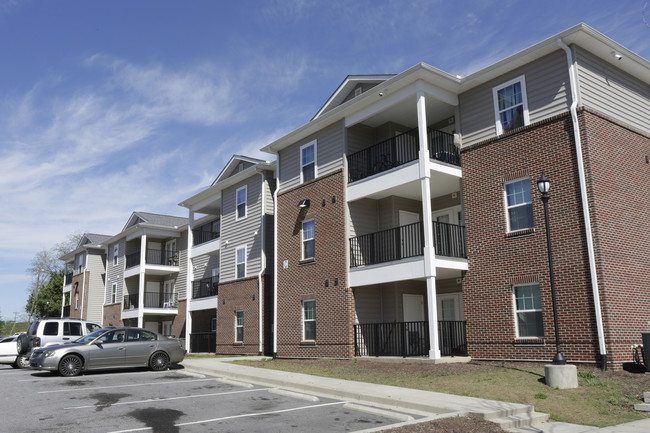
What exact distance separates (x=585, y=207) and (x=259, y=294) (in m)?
15.0

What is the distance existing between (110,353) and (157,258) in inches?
904

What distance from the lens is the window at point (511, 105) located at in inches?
634

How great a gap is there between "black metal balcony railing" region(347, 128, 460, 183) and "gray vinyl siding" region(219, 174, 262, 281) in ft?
22.8

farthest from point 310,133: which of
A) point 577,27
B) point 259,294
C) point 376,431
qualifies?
point 376,431

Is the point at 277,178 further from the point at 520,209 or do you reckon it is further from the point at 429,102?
the point at 520,209

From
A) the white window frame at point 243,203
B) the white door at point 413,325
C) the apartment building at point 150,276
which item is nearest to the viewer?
the white door at point 413,325

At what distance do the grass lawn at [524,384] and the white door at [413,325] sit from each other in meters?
2.07

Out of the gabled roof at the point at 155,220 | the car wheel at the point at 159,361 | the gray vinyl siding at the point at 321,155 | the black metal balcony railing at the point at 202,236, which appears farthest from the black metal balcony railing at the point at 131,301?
the car wheel at the point at 159,361

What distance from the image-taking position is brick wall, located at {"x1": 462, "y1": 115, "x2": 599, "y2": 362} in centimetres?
1407

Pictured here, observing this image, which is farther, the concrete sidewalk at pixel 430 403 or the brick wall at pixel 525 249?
the brick wall at pixel 525 249

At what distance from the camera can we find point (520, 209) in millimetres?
15828

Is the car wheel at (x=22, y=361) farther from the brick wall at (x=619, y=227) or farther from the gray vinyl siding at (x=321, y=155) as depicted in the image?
the brick wall at (x=619, y=227)

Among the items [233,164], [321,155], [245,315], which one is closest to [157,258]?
[233,164]

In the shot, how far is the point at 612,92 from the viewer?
1589 cm
